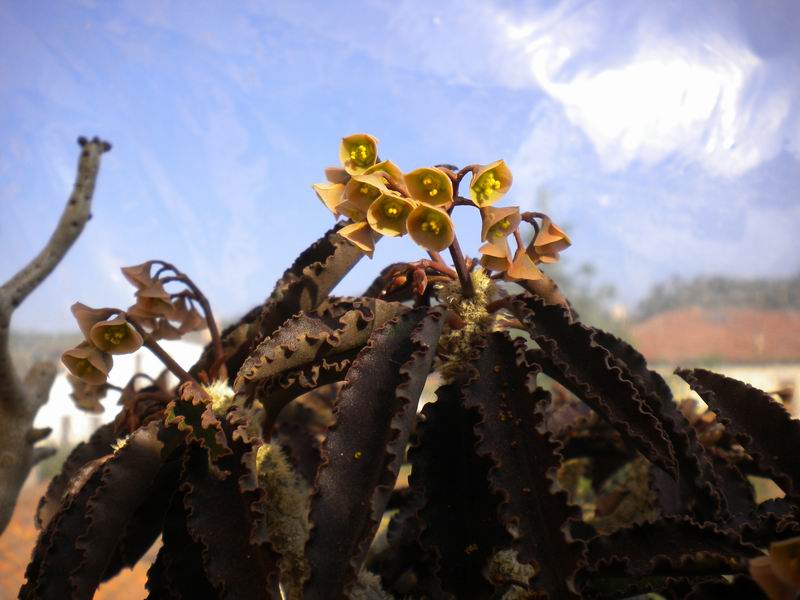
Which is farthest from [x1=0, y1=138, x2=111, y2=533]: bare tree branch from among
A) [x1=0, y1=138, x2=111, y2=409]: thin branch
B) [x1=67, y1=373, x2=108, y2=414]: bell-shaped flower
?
[x1=67, y1=373, x2=108, y2=414]: bell-shaped flower

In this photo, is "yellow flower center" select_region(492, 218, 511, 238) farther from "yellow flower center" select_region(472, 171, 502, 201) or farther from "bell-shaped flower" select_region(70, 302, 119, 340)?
"bell-shaped flower" select_region(70, 302, 119, 340)

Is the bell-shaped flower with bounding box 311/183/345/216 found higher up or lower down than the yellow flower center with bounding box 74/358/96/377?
higher up

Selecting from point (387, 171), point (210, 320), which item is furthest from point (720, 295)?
point (387, 171)

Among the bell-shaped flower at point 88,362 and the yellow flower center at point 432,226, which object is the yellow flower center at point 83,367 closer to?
the bell-shaped flower at point 88,362

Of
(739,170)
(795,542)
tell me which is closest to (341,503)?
(795,542)

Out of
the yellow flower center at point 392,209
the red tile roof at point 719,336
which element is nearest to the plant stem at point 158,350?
the yellow flower center at point 392,209

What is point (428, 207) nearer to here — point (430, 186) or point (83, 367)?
point (430, 186)
